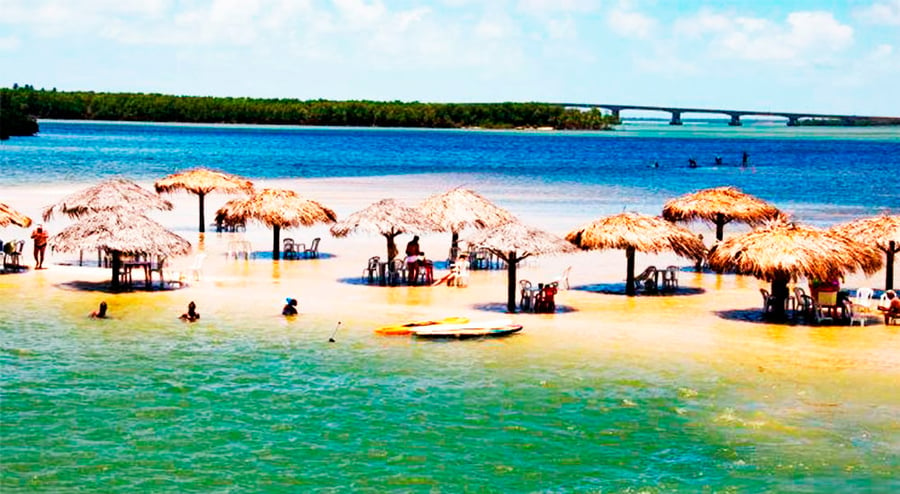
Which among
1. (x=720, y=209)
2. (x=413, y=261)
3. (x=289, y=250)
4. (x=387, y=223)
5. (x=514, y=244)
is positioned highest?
(x=720, y=209)

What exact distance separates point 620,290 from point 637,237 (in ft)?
7.68

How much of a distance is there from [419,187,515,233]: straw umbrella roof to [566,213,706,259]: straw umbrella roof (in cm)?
489

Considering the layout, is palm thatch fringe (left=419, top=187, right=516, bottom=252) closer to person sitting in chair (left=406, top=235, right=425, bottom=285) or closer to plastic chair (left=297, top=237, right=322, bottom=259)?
person sitting in chair (left=406, top=235, right=425, bottom=285)

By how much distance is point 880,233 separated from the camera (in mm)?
24094

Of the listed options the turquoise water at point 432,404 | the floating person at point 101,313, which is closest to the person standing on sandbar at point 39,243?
the turquoise water at point 432,404

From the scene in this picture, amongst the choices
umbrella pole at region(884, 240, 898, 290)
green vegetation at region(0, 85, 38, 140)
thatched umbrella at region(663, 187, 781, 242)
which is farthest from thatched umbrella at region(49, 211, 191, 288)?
green vegetation at region(0, 85, 38, 140)

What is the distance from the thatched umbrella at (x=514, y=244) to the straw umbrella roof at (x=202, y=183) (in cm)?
1589

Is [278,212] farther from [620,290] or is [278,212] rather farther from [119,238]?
[620,290]

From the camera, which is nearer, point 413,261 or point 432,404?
point 432,404

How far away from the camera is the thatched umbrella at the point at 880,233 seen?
78.5 feet

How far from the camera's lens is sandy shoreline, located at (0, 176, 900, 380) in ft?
64.8

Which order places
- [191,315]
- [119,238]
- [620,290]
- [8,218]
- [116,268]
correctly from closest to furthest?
[191,315] → [119,238] → [116,268] → [620,290] → [8,218]

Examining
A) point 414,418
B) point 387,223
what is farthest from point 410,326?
A: point 387,223

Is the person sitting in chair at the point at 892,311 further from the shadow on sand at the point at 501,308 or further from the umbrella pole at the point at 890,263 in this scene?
the shadow on sand at the point at 501,308
